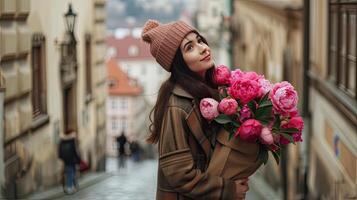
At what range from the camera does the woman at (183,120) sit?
3992mm

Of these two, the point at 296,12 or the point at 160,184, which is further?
the point at 296,12

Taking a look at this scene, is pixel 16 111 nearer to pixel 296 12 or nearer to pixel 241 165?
pixel 241 165

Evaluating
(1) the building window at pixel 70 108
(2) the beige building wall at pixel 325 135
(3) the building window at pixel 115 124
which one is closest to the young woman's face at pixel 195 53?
(2) the beige building wall at pixel 325 135

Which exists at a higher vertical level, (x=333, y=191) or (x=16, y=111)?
(x=16, y=111)

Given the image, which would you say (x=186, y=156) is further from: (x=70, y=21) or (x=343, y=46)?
(x=70, y=21)

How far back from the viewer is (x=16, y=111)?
32.1ft

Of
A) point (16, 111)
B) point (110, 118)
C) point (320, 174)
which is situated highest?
point (16, 111)

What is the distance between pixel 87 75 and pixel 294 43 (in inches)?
155

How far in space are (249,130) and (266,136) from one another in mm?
88

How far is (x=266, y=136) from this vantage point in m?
3.98

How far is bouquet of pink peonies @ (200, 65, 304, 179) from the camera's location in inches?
158

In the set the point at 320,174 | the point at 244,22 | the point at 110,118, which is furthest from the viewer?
the point at 110,118

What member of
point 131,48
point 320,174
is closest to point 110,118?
point 131,48

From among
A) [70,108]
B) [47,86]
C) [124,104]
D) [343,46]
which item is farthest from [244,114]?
[124,104]
